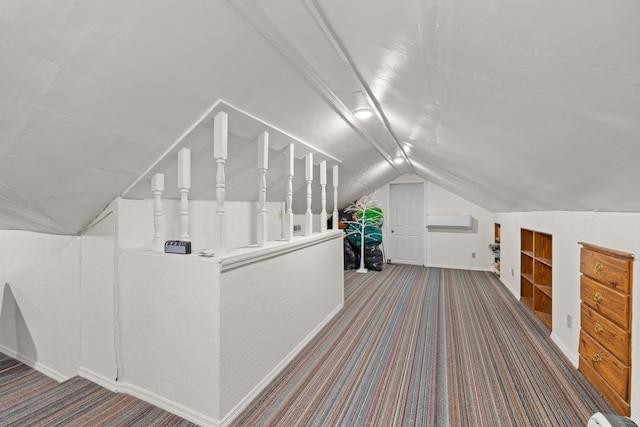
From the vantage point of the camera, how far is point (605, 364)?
6.58 feet

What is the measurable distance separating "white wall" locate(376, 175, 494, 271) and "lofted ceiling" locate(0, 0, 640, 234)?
4.30m

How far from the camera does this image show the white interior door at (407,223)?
6879 millimetres

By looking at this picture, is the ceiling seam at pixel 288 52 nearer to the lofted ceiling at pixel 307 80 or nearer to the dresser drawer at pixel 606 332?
the lofted ceiling at pixel 307 80

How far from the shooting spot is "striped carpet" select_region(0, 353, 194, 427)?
1.78 m

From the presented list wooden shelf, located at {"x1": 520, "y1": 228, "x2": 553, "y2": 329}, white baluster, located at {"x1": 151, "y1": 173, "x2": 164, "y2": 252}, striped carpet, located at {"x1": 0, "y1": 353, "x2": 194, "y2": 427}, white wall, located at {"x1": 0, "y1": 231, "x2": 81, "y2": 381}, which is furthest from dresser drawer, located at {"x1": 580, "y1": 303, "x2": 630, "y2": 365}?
white wall, located at {"x1": 0, "y1": 231, "x2": 81, "y2": 381}

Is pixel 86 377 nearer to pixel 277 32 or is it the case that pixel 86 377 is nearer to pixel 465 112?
pixel 277 32

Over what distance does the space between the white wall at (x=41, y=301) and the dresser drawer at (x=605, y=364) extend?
12.5ft

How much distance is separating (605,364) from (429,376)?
1.16 meters

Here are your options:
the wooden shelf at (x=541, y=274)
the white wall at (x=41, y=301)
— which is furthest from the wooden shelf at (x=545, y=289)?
the white wall at (x=41, y=301)

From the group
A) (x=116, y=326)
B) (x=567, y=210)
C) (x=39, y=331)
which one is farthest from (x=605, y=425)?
(x=39, y=331)

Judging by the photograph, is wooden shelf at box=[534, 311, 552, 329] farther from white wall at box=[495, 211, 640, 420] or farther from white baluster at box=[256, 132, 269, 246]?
white baluster at box=[256, 132, 269, 246]

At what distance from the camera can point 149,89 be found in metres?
1.42

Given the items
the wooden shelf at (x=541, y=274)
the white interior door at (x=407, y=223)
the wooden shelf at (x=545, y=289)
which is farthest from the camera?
the white interior door at (x=407, y=223)

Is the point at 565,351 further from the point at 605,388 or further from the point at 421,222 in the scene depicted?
the point at 421,222
